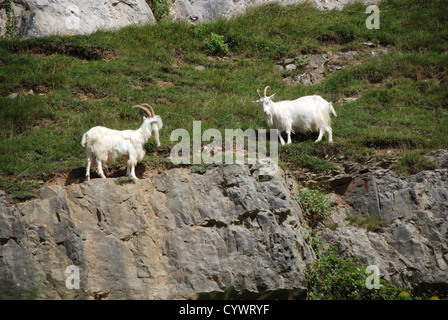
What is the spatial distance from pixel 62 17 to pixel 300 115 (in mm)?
11115

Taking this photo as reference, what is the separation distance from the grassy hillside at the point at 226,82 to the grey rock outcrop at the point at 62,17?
1019 mm

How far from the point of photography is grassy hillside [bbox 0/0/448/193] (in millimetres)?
12531

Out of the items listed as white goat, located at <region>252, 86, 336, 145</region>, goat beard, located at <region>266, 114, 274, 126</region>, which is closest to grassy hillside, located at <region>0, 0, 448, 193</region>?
white goat, located at <region>252, 86, 336, 145</region>

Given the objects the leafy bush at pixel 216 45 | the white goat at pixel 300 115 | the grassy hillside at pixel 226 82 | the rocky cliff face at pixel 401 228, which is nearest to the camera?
the rocky cliff face at pixel 401 228

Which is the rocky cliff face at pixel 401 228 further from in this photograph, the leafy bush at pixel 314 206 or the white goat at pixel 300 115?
the white goat at pixel 300 115

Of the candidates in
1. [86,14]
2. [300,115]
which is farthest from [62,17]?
[300,115]

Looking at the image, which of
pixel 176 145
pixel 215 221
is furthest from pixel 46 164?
pixel 215 221

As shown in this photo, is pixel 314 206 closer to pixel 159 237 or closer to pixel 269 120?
pixel 269 120

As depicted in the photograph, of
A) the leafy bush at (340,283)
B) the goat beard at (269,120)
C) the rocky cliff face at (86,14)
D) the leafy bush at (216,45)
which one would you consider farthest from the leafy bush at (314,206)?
the rocky cliff face at (86,14)

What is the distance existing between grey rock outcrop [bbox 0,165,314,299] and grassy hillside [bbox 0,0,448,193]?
1.20 meters

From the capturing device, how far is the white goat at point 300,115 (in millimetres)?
12938

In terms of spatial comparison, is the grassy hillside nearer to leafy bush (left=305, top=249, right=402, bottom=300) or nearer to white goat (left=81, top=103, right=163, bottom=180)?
white goat (left=81, top=103, right=163, bottom=180)

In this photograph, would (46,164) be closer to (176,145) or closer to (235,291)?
(176,145)

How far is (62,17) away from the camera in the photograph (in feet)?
60.6
